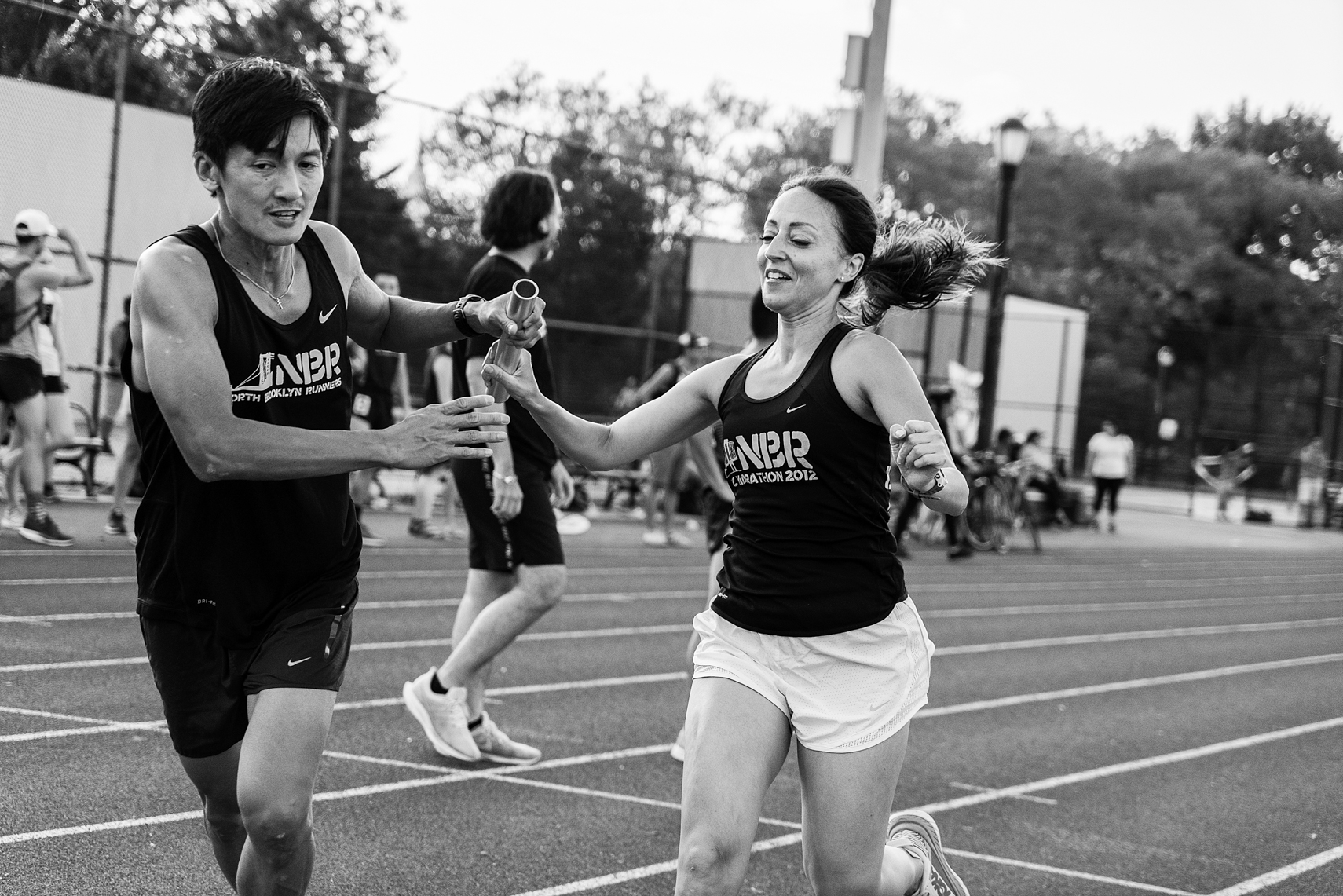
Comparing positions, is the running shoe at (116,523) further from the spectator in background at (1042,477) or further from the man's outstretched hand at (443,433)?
the spectator in background at (1042,477)

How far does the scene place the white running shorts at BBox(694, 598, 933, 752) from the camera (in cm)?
322

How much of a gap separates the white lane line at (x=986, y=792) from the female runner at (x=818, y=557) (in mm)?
2455

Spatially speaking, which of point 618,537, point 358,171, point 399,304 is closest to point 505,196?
point 399,304

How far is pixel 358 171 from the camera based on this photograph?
1898cm

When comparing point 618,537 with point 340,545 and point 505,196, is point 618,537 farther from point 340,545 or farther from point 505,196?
point 340,545

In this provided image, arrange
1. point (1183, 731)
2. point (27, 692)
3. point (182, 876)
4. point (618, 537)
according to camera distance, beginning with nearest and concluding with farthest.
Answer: point (182, 876) < point (27, 692) < point (1183, 731) < point (618, 537)

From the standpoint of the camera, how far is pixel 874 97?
13922mm

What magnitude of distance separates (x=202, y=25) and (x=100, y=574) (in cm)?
1842

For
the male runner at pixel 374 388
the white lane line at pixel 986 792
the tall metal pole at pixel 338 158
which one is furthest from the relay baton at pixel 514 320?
the tall metal pole at pixel 338 158

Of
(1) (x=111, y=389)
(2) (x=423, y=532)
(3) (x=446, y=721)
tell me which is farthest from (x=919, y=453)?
(1) (x=111, y=389)

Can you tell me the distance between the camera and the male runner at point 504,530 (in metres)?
5.61

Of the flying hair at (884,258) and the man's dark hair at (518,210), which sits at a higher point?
the man's dark hair at (518,210)

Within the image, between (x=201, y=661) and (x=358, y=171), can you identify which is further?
(x=358, y=171)

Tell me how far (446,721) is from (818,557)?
2.75 metres
